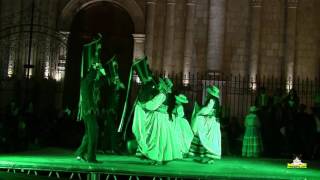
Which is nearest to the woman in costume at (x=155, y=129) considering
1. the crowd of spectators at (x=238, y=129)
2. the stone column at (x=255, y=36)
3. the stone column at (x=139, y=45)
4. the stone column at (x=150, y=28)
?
the crowd of spectators at (x=238, y=129)

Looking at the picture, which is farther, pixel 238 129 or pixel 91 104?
pixel 238 129

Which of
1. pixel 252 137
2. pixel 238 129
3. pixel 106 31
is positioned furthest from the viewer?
pixel 106 31

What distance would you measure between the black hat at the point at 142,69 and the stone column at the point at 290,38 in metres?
10.7

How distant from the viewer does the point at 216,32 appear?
74.4ft

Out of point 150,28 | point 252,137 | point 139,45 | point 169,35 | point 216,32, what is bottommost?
point 252,137

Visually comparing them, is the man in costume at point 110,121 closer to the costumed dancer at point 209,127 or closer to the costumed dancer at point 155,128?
the costumed dancer at point 155,128

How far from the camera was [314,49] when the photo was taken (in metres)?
23.3

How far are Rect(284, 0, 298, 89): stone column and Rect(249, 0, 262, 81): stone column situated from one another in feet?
3.58

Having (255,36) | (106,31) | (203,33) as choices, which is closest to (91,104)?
(106,31)

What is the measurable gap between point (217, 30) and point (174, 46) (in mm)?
1751

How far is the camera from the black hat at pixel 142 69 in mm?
13234

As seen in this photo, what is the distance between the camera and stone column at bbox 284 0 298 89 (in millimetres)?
22891

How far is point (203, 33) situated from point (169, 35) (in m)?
Answer: 1.41

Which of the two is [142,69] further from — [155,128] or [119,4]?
[119,4]
